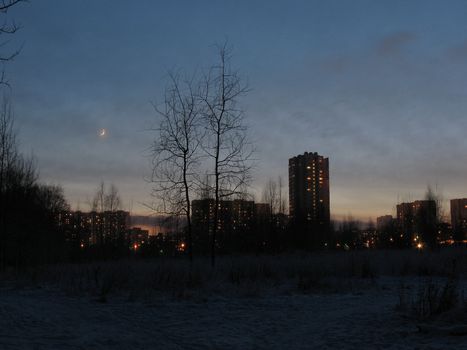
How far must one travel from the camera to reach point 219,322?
24.6 ft

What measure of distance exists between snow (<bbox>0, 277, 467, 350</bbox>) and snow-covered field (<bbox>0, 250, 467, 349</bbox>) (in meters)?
0.01

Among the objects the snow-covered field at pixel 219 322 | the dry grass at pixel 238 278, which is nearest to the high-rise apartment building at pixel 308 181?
the dry grass at pixel 238 278

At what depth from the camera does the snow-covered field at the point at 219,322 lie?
5.84m

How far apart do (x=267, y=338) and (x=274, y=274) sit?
27.5ft

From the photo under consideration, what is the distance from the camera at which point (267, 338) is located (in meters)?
6.45

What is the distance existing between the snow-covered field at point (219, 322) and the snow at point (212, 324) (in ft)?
0.04

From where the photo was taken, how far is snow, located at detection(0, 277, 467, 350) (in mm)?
5820

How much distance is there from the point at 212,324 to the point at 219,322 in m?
0.20

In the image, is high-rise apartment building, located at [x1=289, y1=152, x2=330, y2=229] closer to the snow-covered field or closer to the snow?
the snow-covered field

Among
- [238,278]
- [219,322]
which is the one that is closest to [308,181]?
[238,278]

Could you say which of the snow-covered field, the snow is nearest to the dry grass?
the snow-covered field

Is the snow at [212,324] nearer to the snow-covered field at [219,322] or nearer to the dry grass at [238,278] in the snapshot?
the snow-covered field at [219,322]

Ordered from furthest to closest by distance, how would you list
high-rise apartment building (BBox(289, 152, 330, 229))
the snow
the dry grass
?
high-rise apartment building (BBox(289, 152, 330, 229)), the dry grass, the snow

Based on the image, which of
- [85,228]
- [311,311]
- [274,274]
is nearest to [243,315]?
[311,311]
